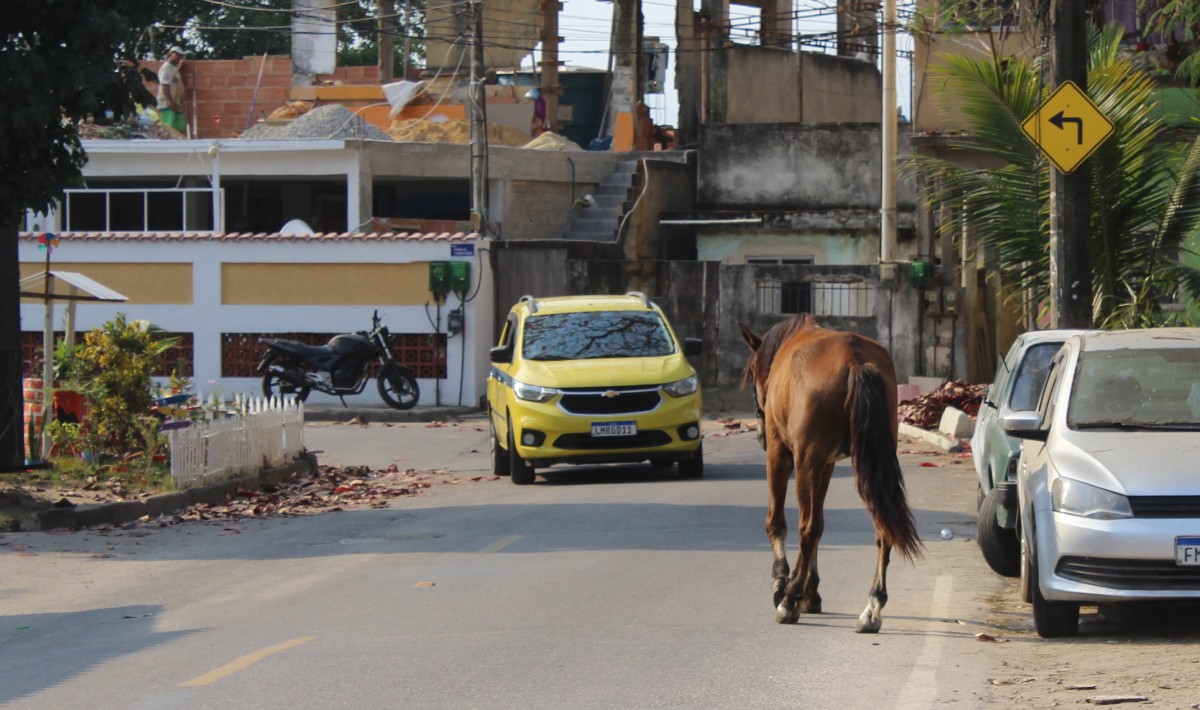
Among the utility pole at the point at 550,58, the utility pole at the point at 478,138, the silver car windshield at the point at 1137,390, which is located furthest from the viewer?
the utility pole at the point at 550,58

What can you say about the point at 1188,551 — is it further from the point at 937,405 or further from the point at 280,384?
the point at 280,384

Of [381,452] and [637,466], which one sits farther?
[381,452]

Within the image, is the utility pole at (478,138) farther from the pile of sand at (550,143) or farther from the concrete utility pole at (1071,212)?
the concrete utility pole at (1071,212)

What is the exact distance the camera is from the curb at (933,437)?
2047 centimetres

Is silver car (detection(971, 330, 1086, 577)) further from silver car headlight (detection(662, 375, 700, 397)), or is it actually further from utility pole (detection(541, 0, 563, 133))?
utility pole (detection(541, 0, 563, 133))

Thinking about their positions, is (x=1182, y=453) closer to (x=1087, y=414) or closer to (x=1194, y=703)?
(x=1087, y=414)

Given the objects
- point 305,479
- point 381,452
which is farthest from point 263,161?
point 305,479

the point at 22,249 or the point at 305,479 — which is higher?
the point at 22,249

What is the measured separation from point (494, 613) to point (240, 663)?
182 cm

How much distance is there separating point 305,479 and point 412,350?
10882mm

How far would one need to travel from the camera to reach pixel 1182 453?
789 cm

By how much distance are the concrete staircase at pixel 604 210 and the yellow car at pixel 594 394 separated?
17946 millimetres

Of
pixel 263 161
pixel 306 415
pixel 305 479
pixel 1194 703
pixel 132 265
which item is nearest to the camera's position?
pixel 1194 703

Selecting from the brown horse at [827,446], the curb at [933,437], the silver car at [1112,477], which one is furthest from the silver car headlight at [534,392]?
the silver car at [1112,477]
